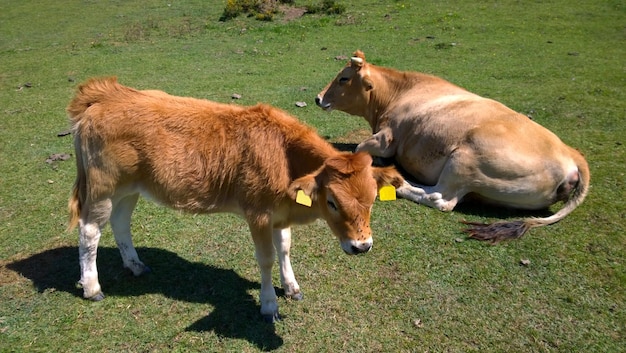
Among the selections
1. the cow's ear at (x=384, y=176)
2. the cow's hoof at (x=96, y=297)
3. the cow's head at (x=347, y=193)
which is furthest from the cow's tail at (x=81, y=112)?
the cow's ear at (x=384, y=176)

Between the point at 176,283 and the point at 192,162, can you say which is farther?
the point at 176,283

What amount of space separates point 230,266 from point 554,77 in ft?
33.2

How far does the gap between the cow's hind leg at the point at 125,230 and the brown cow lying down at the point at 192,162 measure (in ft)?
1.01

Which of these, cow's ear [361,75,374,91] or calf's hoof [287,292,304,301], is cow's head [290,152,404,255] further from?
cow's ear [361,75,374,91]

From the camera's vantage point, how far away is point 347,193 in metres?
3.65

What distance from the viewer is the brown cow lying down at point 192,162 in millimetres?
4195

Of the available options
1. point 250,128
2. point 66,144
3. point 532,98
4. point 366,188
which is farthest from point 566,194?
point 66,144

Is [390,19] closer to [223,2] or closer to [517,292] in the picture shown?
[223,2]

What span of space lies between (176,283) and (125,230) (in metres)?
0.74

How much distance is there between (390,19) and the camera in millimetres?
18156

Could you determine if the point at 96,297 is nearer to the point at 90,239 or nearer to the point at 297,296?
the point at 90,239

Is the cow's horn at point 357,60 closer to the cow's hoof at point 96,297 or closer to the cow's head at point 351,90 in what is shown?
the cow's head at point 351,90

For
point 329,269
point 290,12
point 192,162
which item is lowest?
point 329,269

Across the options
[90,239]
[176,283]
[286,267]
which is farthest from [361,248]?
[90,239]
